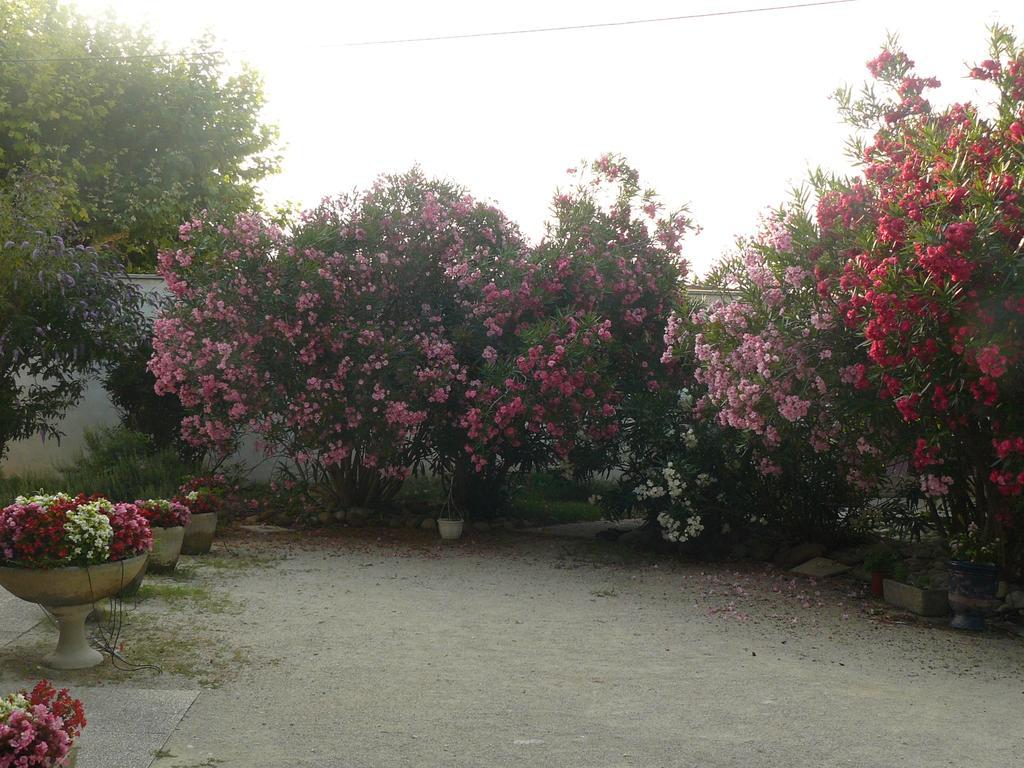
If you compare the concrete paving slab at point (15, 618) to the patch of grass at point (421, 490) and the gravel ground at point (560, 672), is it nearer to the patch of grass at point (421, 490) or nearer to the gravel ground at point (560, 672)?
the gravel ground at point (560, 672)

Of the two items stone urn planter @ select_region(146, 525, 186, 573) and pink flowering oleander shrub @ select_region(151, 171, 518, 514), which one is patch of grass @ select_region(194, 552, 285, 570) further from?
pink flowering oleander shrub @ select_region(151, 171, 518, 514)

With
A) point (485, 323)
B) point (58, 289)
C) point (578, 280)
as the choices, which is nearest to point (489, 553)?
point (485, 323)

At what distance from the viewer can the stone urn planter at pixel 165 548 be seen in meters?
7.46

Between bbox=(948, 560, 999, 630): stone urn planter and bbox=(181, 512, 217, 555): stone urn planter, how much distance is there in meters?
5.97

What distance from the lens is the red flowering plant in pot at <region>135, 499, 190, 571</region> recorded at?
24.5ft

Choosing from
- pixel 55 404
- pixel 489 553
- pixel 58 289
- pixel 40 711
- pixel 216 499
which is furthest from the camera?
pixel 55 404

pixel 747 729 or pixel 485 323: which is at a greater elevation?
pixel 485 323

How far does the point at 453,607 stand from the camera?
705 cm

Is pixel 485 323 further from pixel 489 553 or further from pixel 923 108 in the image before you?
pixel 923 108

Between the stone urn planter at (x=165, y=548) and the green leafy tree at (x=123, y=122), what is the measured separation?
12.5 meters

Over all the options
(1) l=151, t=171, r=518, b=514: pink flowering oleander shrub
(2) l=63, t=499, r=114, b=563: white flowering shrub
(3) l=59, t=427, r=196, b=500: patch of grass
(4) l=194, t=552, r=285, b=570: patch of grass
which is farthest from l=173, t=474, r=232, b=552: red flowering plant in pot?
(2) l=63, t=499, r=114, b=563: white flowering shrub

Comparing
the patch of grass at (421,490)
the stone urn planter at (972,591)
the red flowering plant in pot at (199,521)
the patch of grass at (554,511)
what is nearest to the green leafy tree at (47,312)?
the red flowering plant in pot at (199,521)

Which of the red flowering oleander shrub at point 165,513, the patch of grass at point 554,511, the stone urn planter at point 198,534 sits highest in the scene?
the red flowering oleander shrub at point 165,513

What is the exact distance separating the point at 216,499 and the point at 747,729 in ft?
18.9
